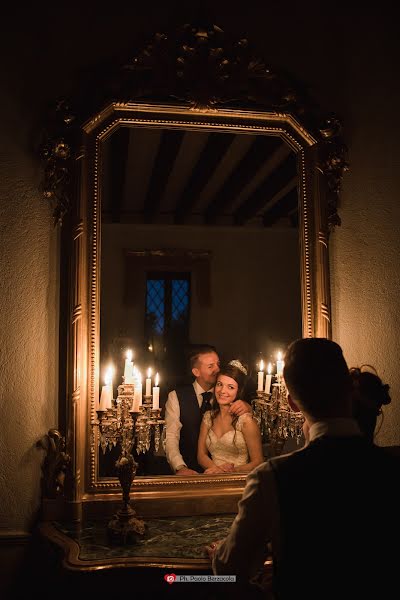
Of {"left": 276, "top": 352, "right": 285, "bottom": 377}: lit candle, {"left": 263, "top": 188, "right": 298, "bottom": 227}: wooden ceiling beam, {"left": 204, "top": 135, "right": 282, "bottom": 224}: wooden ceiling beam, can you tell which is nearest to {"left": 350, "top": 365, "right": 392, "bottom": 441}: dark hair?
{"left": 276, "top": 352, "right": 285, "bottom": 377}: lit candle

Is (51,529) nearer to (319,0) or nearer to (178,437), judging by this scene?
(178,437)

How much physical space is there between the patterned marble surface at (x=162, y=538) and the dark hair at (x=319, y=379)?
28.5 inches

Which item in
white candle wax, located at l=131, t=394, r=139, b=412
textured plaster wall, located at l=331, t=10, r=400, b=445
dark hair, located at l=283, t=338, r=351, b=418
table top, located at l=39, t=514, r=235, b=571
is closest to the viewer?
dark hair, located at l=283, t=338, r=351, b=418

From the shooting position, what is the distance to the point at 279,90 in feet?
7.41

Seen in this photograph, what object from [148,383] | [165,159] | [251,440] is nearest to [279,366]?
[251,440]

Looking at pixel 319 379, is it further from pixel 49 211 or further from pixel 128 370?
pixel 49 211

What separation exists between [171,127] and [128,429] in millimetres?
1185

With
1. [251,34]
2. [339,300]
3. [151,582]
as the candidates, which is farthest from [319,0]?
[151,582]

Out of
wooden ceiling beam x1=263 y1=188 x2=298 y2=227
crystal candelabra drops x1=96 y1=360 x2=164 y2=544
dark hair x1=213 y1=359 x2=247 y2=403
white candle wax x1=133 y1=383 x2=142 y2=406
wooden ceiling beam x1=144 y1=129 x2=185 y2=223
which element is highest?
wooden ceiling beam x1=144 y1=129 x2=185 y2=223

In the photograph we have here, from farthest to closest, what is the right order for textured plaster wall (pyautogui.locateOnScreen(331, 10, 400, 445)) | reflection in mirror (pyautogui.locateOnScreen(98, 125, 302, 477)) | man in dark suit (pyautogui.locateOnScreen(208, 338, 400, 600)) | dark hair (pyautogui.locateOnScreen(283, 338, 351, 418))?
textured plaster wall (pyautogui.locateOnScreen(331, 10, 400, 445)) < reflection in mirror (pyautogui.locateOnScreen(98, 125, 302, 477)) < dark hair (pyautogui.locateOnScreen(283, 338, 351, 418)) < man in dark suit (pyautogui.locateOnScreen(208, 338, 400, 600))

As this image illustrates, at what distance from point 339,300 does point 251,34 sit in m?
1.20

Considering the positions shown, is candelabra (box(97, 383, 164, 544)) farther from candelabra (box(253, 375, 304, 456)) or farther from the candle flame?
candelabra (box(253, 375, 304, 456))

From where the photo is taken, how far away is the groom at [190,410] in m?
2.06

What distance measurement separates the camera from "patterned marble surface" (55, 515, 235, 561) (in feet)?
5.46
